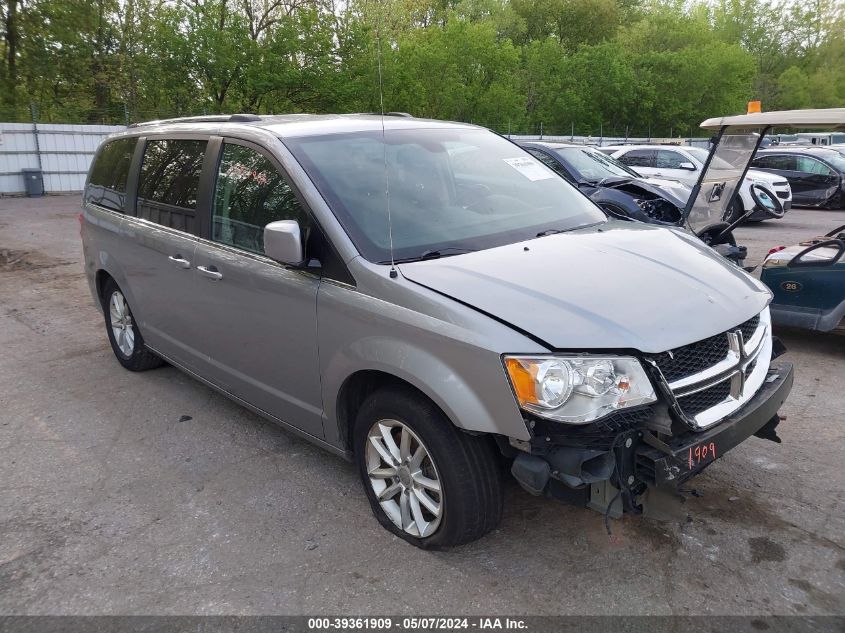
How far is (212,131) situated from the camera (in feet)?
13.9

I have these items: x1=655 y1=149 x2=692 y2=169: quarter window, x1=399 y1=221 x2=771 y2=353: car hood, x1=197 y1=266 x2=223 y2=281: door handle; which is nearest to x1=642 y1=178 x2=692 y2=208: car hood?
x1=655 y1=149 x2=692 y2=169: quarter window

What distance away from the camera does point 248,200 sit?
3.81m

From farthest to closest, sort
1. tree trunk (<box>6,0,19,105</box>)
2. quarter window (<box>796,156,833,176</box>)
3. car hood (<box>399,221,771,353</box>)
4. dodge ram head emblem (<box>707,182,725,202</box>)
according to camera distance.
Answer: tree trunk (<box>6,0,19,105</box>) < quarter window (<box>796,156,833,176</box>) < dodge ram head emblem (<box>707,182,725,202</box>) < car hood (<box>399,221,771,353</box>)

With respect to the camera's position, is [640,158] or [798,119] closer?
[798,119]

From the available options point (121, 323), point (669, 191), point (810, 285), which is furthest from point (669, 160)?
point (121, 323)

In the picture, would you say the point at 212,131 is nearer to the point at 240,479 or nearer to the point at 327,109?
the point at 240,479

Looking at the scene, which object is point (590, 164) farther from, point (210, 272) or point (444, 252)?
point (444, 252)

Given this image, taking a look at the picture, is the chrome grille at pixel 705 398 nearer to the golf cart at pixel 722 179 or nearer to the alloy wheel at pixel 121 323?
the golf cart at pixel 722 179

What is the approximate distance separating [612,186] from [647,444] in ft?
26.1

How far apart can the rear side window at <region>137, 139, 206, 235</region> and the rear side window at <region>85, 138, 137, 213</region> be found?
33 cm

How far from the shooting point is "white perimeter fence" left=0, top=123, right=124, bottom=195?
1970cm

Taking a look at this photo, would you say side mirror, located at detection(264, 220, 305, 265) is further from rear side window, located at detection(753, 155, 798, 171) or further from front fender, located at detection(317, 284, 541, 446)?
rear side window, located at detection(753, 155, 798, 171)

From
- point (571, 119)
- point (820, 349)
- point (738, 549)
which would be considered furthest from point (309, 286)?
point (571, 119)

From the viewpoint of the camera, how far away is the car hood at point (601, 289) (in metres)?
2.68
